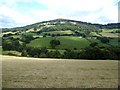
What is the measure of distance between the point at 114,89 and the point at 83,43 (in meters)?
102

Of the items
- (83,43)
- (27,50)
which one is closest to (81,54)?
(27,50)

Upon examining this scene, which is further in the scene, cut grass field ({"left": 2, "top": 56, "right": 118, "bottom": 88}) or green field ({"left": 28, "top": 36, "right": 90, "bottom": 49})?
green field ({"left": 28, "top": 36, "right": 90, "bottom": 49})

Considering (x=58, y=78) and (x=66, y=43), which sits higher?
(x=66, y=43)

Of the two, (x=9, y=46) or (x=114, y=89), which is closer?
(x=114, y=89)

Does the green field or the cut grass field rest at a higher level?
the green field

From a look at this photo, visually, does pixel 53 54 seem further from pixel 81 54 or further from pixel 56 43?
pixel 56 43

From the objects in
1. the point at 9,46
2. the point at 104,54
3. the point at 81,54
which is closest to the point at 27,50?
the point at 9,46

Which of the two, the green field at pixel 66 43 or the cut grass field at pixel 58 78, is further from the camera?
the green field at pixel 66 43

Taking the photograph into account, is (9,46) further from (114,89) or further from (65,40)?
(114,89)

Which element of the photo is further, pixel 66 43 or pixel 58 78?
pixel 66 43

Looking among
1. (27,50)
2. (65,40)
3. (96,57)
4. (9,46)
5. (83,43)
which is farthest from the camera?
(65,40)

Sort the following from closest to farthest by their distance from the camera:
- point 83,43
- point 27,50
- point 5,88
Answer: point 5,88 → point 27,50 → point 83,43

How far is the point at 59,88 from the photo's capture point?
2155 cm

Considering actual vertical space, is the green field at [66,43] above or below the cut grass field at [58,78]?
above
